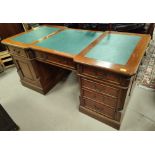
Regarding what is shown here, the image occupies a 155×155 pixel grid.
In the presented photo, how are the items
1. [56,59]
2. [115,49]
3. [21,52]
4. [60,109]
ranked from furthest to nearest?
1. [60,109]
2. [21,52]
3. [56,59]
4. [115,49]

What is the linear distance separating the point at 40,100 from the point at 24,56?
0.73 metres

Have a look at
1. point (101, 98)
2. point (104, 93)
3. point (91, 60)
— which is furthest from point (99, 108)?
point (91, 60)

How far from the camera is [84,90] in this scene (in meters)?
1.49

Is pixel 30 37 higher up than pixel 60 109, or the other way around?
pixel 30 37

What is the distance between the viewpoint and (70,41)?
1.60 m

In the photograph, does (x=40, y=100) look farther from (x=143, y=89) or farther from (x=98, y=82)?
(x=143, y=89)

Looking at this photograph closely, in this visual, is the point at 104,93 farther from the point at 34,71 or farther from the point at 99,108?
the point at 34,71

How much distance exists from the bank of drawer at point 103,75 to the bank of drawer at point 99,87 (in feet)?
0.33

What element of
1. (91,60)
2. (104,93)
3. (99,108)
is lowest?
(99,108)

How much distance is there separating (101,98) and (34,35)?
4.52ft

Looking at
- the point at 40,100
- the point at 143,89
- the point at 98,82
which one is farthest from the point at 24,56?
the point at 143,89

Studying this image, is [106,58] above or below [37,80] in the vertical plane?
above

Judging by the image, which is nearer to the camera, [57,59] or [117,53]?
[117,53]

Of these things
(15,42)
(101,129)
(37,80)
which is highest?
(15,42)
